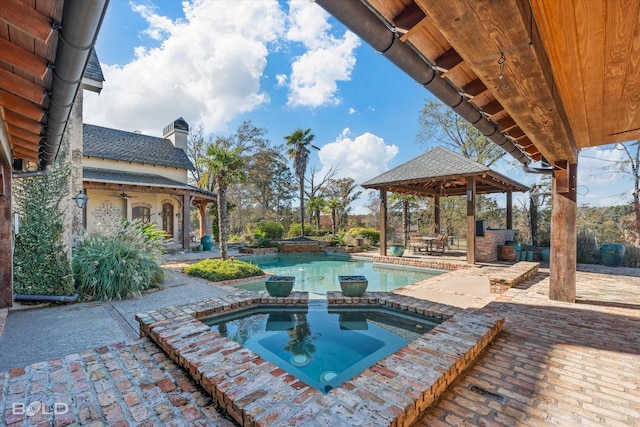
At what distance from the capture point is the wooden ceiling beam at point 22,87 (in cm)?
239

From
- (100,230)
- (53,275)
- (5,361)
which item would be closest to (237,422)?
(5,361)

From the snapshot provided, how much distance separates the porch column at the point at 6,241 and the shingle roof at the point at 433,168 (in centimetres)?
1067

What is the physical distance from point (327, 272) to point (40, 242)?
7724mm

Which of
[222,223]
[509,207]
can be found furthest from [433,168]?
[222,223]

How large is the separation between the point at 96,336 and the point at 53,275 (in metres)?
2.74

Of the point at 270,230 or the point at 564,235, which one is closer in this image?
the point at 564,235

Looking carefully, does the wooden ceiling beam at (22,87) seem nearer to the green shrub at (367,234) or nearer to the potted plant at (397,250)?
the potted plant at (397,250)

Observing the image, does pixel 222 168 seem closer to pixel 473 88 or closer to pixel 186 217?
pixel 186 217

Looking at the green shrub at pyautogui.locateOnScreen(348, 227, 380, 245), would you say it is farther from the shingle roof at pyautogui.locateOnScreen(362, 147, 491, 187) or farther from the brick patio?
the brick patio

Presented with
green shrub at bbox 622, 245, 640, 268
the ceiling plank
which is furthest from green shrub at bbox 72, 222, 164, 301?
green shrub at bbox 622, 245, 640, 268

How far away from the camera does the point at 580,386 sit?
2.57m

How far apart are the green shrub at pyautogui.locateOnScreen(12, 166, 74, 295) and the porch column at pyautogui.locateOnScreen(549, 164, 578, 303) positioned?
30.7 feet

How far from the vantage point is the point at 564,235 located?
5.01m

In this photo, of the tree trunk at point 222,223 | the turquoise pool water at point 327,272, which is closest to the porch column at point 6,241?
the turquoise pool water at point 327,272
